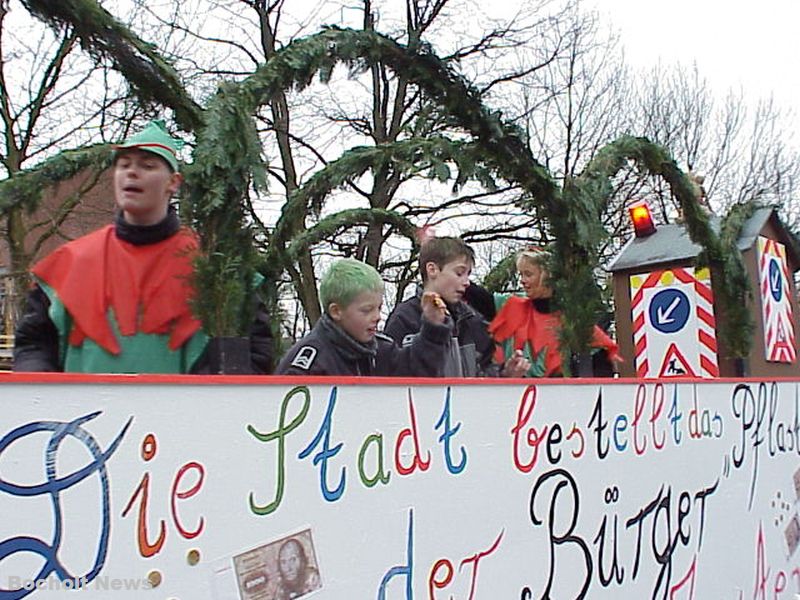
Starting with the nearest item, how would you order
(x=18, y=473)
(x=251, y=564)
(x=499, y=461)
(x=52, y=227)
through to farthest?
(x=18, y=473) → (x=251, y=564) → (x=499, y=461) → (x=52, y=227)

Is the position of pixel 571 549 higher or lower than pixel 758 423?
lower

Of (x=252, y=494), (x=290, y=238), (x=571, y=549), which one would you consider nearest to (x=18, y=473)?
(x=252, y=494)

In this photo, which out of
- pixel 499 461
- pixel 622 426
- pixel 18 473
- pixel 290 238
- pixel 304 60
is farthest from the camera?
pixel 290 238

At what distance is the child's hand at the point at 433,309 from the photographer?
8.63 ft

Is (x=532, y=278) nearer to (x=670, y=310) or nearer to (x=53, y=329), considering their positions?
(x=53, y=329)

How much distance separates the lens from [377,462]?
1.82 meters

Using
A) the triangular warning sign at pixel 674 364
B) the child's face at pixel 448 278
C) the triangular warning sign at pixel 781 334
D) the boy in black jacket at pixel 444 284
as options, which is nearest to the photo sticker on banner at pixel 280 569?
the boy in black jacket at pixel 444 284

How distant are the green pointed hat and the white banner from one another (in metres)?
0.73

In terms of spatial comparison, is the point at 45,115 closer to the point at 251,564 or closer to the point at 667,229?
the point at 667,229

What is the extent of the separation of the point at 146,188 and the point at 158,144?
0.10m

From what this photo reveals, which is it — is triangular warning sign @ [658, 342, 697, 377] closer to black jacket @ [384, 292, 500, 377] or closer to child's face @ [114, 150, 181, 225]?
black jacket @ [384, 292, 500, 377]

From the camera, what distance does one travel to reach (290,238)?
4.05 meters

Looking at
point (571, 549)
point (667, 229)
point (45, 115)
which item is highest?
point (45, 115)

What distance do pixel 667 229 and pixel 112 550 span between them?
6.05 metres
